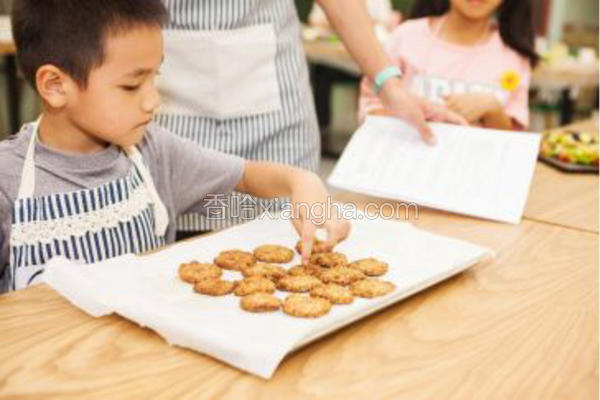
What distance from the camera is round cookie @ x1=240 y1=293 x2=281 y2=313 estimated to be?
897mm

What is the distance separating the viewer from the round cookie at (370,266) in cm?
105

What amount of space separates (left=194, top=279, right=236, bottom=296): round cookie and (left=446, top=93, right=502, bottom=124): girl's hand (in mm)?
1174

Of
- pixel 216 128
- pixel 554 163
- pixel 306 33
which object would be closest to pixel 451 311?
pixel 216 128

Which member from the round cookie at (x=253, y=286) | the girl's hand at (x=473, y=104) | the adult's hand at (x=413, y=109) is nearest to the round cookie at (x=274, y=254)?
the round cookie at (x=253, y=286)

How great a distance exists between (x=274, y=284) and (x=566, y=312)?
1.34 feet

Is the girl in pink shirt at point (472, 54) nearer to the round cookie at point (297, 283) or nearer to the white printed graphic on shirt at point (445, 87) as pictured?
the white printed graphic on shirt at point (445, 87)

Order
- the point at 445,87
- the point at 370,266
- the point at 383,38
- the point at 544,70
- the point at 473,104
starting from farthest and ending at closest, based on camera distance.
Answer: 1. the point at 383,38
2. the point at 544,70
3. the point at 445,87
4. the point at 473,104
5. the point at 370,266

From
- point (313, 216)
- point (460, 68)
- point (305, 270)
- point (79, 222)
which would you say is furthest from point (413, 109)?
point (460, 68)

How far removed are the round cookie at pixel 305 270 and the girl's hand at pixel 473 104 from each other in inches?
40.5

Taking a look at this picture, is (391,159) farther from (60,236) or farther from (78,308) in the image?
(78,308)

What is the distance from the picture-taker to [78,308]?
37.3 inches

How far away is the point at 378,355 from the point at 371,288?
0.45 feet

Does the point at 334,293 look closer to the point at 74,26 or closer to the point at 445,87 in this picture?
the point at 74,26

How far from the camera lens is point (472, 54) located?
240 centimetres
